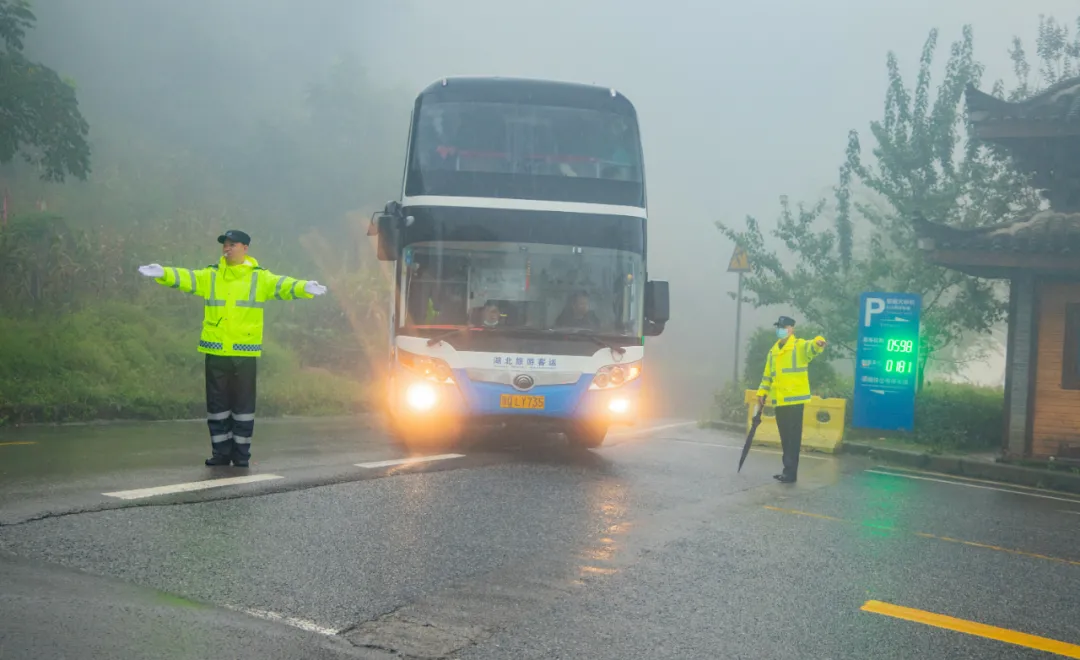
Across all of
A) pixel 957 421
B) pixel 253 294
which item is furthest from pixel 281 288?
pixel 957 421

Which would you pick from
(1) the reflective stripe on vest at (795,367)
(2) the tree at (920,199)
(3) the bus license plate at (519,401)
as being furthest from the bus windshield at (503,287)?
(2) the tree at (920,199)

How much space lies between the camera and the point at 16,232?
19.9 m

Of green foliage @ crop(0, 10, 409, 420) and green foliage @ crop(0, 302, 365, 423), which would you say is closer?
green foliage @ crop(0, 302, 365, 423)

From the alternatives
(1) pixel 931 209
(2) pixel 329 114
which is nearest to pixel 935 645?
(1) pixel 931 209

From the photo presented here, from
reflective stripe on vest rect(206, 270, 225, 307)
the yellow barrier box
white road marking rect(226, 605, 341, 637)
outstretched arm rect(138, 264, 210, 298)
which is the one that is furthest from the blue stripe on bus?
white road marking rect(226, 605, 341, 637)

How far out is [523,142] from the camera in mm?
11328

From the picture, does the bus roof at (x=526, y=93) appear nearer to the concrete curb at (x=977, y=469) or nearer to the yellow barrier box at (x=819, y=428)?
the yellow barrier box at (x=819, y=428)

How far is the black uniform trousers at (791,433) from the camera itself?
35.5 ft

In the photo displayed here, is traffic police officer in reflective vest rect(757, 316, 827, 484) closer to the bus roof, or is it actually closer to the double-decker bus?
the double-decker bus

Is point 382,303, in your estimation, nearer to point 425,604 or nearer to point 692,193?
point 425,604

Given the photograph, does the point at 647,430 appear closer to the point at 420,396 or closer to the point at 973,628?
the point at 420,396

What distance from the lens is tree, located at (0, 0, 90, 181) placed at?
15383 millimetres

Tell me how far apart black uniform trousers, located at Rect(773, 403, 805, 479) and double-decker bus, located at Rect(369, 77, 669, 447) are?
1692mm

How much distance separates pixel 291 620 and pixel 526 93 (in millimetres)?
8298
